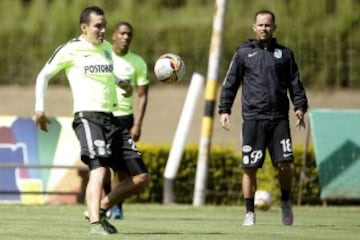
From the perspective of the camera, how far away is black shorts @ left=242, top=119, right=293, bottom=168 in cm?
1445

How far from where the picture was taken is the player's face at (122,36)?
55.0 ft

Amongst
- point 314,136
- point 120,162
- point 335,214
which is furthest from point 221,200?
point 120,162

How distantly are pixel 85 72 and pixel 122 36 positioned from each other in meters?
3.95

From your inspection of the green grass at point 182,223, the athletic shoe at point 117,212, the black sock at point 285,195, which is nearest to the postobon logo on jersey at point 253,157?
the black sock at point 285,195

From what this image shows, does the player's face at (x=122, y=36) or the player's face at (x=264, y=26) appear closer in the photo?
the player's face at (x=264, y=26)

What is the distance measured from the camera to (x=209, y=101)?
68.4ft

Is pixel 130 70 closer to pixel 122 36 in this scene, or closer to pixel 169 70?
pixel 122 36

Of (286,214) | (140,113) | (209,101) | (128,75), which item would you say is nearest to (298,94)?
(286,214)

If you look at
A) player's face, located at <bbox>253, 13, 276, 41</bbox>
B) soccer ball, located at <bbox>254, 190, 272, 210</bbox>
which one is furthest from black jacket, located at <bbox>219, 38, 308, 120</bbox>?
soccer ball, located at <bbox>254, 190, 272, 210</bbox>

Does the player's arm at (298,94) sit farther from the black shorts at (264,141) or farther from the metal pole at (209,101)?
the metal pole at (209,101)

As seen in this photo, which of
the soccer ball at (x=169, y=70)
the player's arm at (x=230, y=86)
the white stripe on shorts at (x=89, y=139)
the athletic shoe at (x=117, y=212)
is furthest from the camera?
the athletic shoe at (x=117, y=212)

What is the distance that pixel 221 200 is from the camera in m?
21.4

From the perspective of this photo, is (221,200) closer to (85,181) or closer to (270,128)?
(85,181)

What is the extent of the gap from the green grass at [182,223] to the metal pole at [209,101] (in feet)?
2.89
